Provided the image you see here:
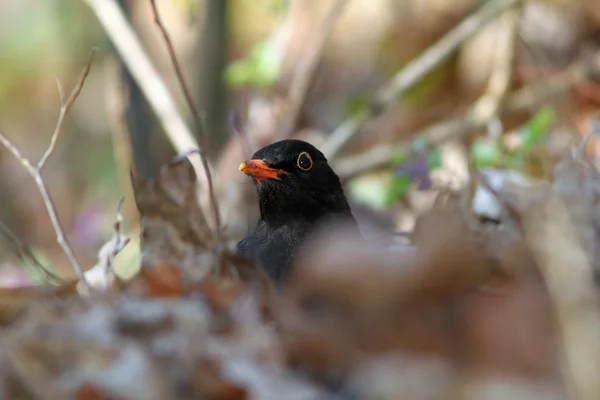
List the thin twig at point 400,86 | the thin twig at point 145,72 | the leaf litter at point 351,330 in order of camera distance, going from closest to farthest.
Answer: the leaf litter at point 351,330
the thin twig at point 145,72
the thin twig at point 400,86

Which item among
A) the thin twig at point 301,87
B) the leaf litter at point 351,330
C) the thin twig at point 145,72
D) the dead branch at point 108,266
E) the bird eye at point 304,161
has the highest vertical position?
the thin twig at point 301,87

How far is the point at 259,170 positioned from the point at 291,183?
196mm

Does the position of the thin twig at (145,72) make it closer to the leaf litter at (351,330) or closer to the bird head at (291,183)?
the bird head at (291,183)

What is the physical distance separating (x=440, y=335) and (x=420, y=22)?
765cm

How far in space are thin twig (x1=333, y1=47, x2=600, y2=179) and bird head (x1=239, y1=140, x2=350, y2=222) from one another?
1.56 metres

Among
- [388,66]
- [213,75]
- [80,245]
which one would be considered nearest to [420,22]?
[388,66]

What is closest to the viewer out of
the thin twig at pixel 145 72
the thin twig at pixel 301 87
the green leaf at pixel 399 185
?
the green leaf at pixel 399 185

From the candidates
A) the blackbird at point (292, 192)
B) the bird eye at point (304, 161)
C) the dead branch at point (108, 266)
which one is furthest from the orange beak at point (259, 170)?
the dead branch at point (108, 266)

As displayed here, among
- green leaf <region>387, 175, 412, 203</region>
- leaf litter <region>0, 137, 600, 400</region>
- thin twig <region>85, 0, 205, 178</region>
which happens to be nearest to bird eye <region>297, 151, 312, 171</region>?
green leaf <region>387, 175, 412, 203</region>

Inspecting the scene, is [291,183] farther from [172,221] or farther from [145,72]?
[145,72]

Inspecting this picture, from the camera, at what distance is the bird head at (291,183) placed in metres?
3.86

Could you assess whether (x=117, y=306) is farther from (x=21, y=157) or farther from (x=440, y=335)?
(x=21, y=157)

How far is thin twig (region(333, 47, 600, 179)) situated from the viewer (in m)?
5.52

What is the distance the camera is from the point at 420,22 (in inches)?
341
